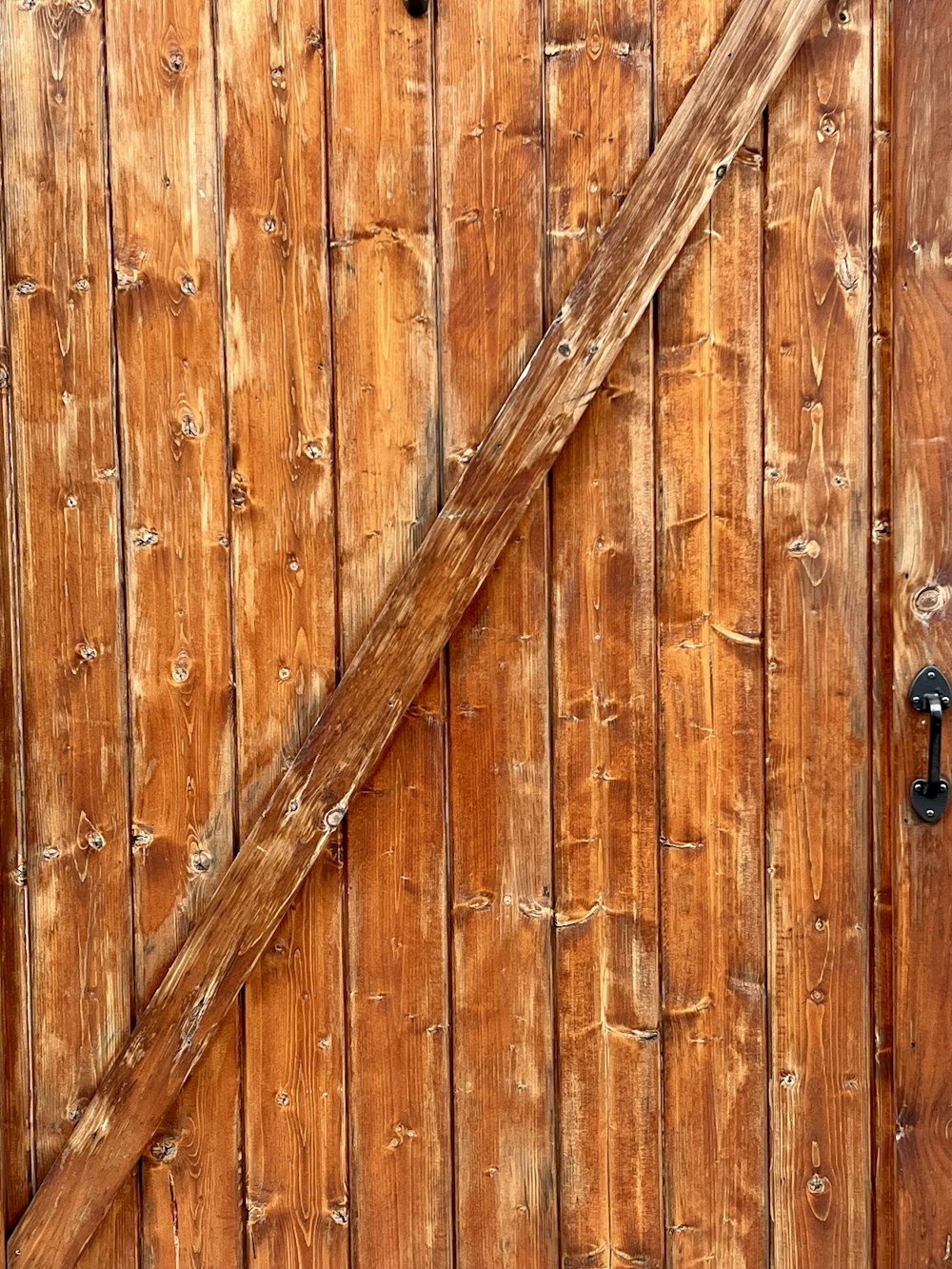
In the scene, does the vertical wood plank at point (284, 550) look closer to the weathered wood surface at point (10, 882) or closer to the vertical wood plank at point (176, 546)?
the vertical wood plank at point (176, 546)

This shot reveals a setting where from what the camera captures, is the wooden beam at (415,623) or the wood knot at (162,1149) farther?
the wood knot at (162,1149)

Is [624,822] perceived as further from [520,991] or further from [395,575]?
[395,575]

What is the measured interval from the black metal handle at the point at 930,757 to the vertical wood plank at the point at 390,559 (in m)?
0.65

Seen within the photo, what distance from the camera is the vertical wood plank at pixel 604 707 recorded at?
1.36m

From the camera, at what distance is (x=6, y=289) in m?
1.40

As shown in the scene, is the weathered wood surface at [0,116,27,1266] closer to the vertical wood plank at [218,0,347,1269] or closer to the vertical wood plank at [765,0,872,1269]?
the vertical wood plank at [218,0,347,1269]

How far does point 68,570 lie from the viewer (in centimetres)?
141

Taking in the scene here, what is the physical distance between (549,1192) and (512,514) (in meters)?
0.97

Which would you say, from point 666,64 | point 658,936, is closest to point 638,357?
point 666,64

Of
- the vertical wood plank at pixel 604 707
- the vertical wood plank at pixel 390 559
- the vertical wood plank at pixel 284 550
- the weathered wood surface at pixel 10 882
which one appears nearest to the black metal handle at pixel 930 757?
the vertical wood plank at pixel 604 707

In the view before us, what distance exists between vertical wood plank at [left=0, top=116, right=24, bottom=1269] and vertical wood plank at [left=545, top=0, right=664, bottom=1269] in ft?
2.49

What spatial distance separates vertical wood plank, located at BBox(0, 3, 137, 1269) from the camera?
54.3 inches

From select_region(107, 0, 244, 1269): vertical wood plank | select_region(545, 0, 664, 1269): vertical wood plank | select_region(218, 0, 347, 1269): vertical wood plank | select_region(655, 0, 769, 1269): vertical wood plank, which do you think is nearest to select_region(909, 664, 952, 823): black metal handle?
select_region(655, 0, 769, 1269): vertical wood plank

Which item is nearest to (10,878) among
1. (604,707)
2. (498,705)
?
(498,705)
